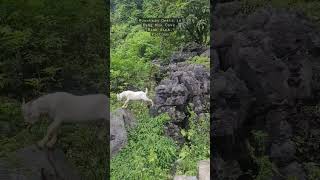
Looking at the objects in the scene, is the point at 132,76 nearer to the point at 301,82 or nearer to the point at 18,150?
the point at 18,150

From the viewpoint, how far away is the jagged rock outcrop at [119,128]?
5.67 metres

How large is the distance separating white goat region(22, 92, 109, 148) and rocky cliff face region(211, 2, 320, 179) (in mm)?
1061

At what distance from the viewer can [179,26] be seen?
18.6 feet

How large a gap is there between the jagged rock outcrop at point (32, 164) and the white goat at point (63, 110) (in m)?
0.09

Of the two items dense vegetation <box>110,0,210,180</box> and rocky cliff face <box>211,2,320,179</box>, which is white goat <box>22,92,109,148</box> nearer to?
dense vegetation <box>110,0,210,180</box>

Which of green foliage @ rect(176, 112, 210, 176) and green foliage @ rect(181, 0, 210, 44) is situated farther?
green foliage @ rect(176, 112, 210, 176)

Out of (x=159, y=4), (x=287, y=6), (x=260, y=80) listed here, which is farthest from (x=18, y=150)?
(x=287, y=6)

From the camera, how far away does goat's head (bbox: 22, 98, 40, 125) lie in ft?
18.8

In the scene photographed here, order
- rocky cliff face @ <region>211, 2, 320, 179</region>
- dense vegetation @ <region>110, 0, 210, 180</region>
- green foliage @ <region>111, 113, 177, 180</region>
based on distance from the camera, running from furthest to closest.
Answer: rocky cliff face @ <region>211, 2, 320, 179</region> < green foliage @ <region>111, 113, 177, 180</region> < dense vegetation @ <region>110, 0, 210, 180</region>

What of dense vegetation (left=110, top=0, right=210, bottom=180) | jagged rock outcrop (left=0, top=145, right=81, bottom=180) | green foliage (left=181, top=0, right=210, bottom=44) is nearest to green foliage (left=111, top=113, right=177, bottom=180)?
dense vegetation (left=110, top=0, right=210, bottom=180)

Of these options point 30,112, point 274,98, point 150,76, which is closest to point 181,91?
point 150,76

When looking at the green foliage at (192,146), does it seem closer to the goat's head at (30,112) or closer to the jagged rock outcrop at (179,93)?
the jagged rock outcrop at (179,93)

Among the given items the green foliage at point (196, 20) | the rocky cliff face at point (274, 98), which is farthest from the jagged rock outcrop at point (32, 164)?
the green foliage at point (196, 20)

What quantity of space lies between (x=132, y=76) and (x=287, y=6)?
1536mm
